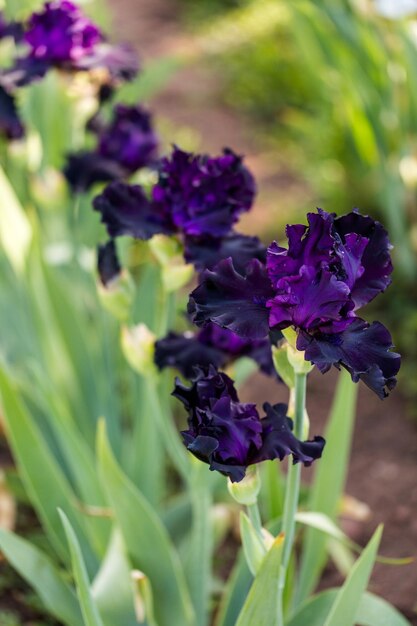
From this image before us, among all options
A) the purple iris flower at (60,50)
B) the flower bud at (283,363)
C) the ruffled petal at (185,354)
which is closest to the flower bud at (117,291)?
the ruffled petal at (185,354)

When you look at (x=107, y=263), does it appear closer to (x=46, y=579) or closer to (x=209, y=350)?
(x=209, y=350)

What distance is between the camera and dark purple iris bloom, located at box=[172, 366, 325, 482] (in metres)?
0.93

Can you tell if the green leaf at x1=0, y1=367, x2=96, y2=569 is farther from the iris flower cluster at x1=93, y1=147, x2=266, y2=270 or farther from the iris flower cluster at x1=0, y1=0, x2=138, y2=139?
the iris flower cluster at x1=0, y1=0, x2=138, y2=139

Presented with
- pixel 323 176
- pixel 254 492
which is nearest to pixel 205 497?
pixel 254 492

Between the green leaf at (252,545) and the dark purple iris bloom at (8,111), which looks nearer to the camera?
the green leaf at (252,545)

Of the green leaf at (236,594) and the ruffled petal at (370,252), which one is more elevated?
the ruffled petal at (370,252)

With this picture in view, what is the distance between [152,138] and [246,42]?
2.69 meters

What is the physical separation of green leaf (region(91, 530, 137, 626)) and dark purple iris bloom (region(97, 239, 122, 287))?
1.22 feet

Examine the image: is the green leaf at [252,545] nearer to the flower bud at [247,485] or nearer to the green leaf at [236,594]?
the flower bud at [247,485]

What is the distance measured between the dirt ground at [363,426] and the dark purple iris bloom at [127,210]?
2.94 ft

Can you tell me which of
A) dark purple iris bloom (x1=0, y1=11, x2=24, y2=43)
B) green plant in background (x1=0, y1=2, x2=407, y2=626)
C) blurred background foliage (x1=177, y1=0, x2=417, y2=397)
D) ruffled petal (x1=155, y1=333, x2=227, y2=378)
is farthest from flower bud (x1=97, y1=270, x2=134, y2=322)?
blurred background foliage (x1=177, y1=0, x2=417, y2=397)

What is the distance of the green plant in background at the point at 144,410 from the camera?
1.04 metres

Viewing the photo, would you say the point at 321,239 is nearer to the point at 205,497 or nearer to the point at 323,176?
the point at 205,497

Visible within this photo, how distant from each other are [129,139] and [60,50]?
203 millimetres
